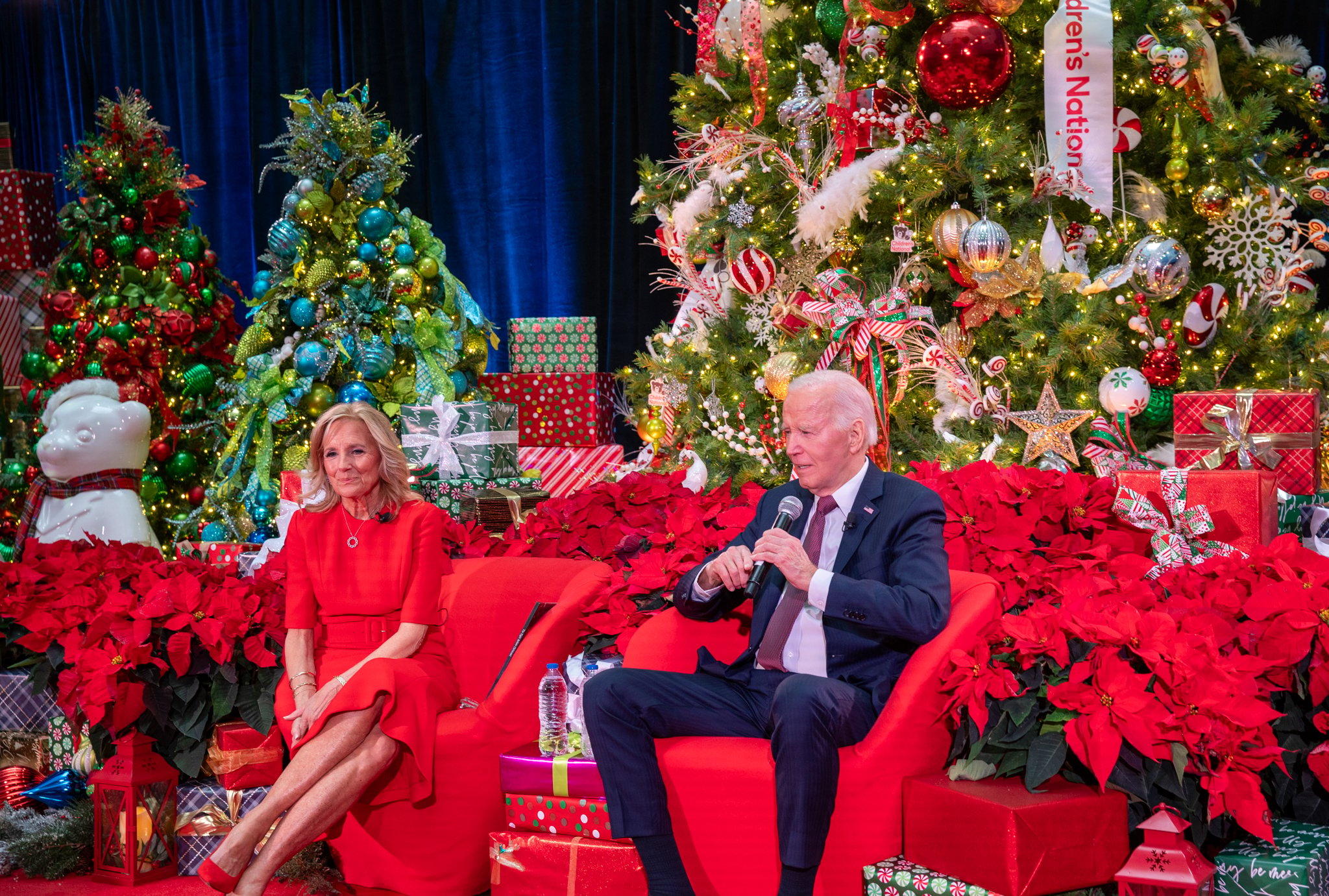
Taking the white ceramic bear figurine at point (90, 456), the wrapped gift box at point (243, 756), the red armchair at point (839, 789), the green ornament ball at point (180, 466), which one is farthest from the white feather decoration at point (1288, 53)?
the green ornament ball at point (180, 466)

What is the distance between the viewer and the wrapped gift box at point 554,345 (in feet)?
20.0

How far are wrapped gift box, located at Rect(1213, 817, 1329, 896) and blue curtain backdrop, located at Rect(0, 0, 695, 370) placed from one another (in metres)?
5.24

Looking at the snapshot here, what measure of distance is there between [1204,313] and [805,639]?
2855 millimetres

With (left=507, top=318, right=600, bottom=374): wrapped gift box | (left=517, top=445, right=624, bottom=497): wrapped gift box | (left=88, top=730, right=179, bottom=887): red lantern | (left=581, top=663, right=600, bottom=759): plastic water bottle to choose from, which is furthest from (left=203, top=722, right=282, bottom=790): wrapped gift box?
(left=507, top=318, right=600, bottom=374): wrapped gift box

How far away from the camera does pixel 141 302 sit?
654 cm

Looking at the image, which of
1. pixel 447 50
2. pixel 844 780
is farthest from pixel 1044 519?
pixel 447 50

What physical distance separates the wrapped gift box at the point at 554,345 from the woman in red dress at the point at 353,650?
2.80 meters

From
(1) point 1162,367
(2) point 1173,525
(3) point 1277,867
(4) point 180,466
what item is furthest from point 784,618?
(4) point 180,466

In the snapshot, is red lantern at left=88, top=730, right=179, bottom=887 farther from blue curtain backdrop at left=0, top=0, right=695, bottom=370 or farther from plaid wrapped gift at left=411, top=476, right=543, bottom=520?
blue curtain backdrop at left=0, top=0, right=695, bottom=370

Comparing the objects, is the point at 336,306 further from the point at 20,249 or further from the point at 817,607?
the point at 817,607

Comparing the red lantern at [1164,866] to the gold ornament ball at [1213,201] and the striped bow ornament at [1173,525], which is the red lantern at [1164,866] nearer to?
the striped bow ornament at [1173,525]

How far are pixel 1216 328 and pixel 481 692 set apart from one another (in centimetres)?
334

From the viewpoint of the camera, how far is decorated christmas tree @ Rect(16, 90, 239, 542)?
6445mm

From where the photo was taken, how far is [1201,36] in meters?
4.77
